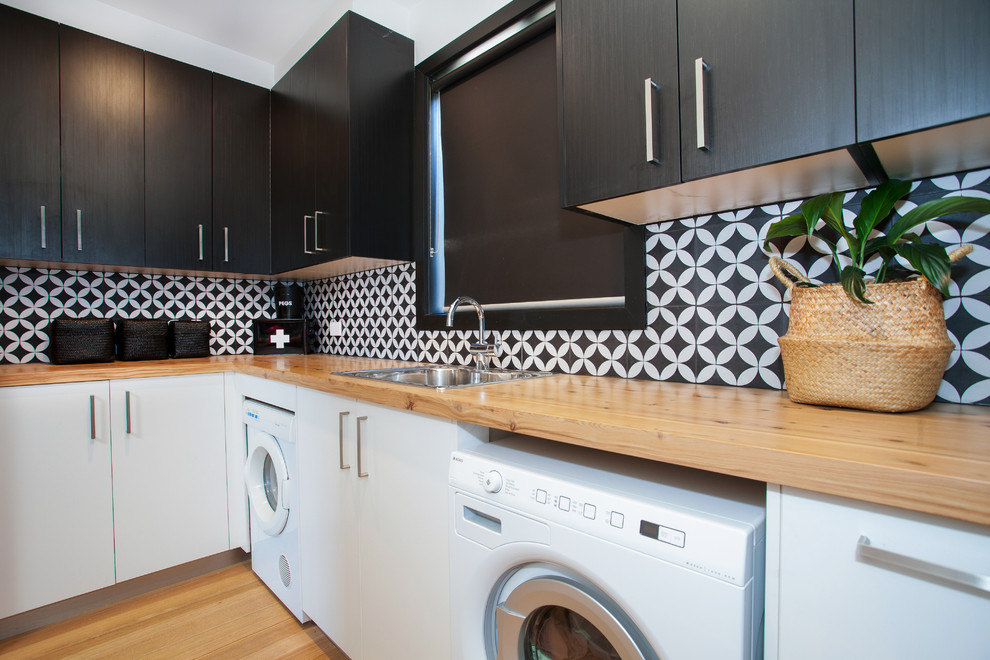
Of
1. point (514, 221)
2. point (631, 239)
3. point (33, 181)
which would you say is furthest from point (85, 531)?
point (631, 239)

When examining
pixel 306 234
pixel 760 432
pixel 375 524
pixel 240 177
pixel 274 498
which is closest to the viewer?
pixel 760 432

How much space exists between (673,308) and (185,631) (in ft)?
6.92

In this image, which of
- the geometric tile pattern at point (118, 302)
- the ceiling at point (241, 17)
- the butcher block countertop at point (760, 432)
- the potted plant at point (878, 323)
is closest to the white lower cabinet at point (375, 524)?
the butcher block countertop at point (760, 432)

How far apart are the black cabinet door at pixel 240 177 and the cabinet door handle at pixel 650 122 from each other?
2313mm

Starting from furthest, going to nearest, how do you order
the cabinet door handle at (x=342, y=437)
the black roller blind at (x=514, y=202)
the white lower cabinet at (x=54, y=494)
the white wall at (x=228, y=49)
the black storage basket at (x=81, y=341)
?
the black storage basket at (x=81, y=341) < the white wall at (x=228, y=49) < the white lower cabinet at (x=54, y=494) < the black roller blind at (x=514, y=202) < the cabinet door handle at (x=342, y=437)

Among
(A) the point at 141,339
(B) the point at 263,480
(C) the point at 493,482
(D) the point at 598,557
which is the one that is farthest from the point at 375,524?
(A) the point at 141,339

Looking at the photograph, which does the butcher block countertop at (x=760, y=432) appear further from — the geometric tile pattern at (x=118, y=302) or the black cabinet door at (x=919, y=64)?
the geometric tile pattern at (x=118, y=302)

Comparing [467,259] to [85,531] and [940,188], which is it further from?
[85,531]

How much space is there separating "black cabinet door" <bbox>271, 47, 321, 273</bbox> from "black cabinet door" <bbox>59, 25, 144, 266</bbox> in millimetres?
603

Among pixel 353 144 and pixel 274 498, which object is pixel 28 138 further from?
pixel 274 498

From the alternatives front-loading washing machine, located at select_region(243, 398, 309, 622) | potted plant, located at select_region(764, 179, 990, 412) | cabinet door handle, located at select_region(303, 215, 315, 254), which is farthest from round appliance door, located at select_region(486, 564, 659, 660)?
cabinet door handle, located at select_region(303, 215, 315, 254)

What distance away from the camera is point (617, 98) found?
1.13 metres

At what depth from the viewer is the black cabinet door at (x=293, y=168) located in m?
2.34

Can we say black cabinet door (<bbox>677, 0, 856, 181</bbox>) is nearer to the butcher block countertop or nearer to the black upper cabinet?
the butcher block countertop
